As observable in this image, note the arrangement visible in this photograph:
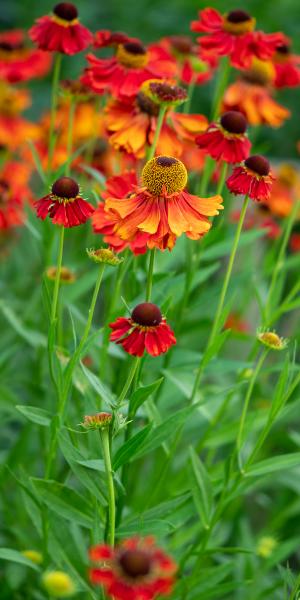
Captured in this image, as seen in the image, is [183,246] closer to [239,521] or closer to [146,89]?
[146,89]

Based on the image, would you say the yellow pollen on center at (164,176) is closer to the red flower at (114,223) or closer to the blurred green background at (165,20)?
the red flower at (114,223)

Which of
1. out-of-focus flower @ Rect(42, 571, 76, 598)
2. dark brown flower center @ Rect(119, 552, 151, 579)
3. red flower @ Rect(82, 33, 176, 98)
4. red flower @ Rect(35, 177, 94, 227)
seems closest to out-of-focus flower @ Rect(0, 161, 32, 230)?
red flower @ Rect(82, 33, 176, 98)

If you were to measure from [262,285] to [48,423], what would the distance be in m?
0.96

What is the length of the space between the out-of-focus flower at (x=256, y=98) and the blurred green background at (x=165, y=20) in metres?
1.33

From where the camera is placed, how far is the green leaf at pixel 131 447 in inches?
38.2

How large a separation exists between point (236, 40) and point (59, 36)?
0.86 ft

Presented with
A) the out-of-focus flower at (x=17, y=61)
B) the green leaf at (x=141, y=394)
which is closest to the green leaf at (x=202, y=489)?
the green leaf at (x=141, y=394)

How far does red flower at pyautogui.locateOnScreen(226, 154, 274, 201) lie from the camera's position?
999 mm

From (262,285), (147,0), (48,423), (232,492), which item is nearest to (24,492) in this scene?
(48,423)

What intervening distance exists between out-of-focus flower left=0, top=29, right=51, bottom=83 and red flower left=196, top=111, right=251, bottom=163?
0.72m

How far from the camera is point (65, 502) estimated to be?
1.08 m

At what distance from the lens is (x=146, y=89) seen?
45.4 inches

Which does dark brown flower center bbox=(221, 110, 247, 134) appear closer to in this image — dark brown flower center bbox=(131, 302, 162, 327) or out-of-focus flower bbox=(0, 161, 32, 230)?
dark brown flower center bbox=(131, 302, 162, 327)

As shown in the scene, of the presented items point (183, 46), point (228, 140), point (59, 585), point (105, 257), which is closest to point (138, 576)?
point (59, 585)
